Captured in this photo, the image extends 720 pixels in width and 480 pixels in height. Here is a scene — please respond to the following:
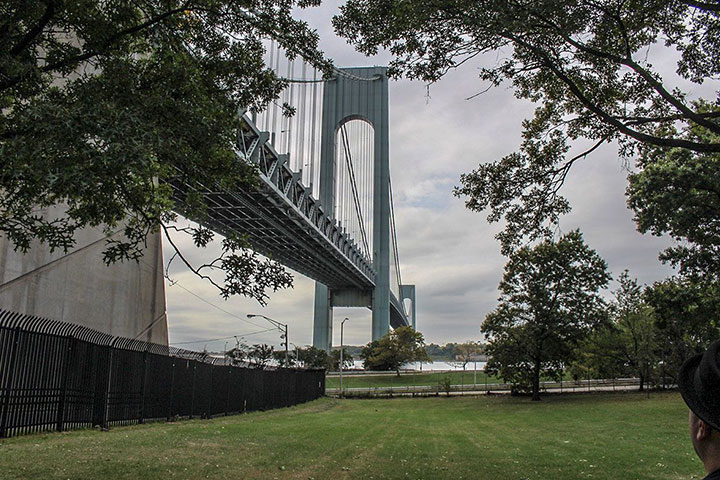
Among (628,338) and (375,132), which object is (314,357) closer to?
(375,132)

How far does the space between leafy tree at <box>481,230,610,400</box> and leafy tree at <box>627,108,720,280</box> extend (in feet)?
49.6

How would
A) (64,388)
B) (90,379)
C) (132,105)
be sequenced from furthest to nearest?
1. (90,379)
2. (64,388)
3. (132,105)

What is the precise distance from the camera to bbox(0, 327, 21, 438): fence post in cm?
912

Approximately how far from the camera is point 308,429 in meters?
14.6

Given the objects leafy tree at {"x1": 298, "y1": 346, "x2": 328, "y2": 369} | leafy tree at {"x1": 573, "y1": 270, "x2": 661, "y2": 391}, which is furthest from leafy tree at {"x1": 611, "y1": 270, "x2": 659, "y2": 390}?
leafy tree at {"x1": 298, "y1": 346, "x2": 328, "y2": 369}

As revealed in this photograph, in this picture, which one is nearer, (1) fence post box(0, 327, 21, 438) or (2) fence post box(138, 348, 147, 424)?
(1) fence post box(0, 327, 21, 438)

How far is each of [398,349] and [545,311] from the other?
3768cm

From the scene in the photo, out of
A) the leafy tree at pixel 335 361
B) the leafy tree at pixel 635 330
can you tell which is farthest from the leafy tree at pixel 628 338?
the leafy tree at pixel 335 361

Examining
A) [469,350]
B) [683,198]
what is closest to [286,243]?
[683,198]

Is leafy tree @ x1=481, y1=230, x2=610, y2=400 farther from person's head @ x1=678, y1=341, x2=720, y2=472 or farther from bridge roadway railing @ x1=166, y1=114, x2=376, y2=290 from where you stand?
person's head @ x1=678, y1=341, x2=720, y2=472

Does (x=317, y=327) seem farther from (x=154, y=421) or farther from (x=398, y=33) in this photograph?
(x=398, y=33)

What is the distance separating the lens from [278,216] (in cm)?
3462

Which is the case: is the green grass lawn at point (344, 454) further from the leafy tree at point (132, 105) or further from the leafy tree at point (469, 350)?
the leafy tree at point (469, 350)

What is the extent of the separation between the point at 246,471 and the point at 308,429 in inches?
280
